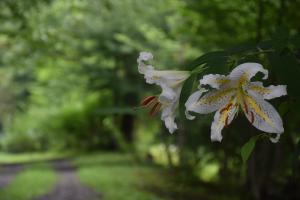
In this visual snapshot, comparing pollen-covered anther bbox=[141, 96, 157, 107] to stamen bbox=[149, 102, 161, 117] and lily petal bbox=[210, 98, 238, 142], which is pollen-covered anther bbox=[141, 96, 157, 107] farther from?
lily petal bbox=[210, 98, 238, 142]

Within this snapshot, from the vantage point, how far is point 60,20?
9.66m

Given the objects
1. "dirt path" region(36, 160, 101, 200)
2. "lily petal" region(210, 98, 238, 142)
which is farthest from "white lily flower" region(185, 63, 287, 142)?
"dirt path" region(36, 160, 101, 200)

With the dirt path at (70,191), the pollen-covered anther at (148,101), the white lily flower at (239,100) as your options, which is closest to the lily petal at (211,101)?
the white lily flower at (239,100)

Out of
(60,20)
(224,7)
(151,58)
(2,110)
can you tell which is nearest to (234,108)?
(151,58)

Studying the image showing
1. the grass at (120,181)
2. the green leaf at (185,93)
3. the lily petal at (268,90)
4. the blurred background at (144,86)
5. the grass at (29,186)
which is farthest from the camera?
the grass at (29,186)

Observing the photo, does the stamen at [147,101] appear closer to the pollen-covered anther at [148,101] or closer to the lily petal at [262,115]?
the pollen-covered anther at [148,101]

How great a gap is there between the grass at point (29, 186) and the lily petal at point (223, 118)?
719 centimetres

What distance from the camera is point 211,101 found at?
1057mm

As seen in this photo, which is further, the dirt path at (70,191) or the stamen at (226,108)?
the dirt path at (70,191)

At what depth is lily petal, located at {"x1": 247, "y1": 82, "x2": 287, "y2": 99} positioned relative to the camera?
0.98 meters

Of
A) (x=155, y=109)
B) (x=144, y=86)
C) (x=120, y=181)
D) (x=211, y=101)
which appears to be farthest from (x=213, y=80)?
(x=144, y=86)

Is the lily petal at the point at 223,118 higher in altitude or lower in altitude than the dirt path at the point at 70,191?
higher

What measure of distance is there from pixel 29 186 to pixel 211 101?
354 inches

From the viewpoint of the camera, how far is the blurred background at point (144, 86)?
3861 millimetres
